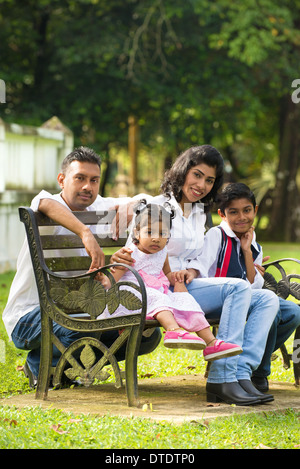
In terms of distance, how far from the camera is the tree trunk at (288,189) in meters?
21.2

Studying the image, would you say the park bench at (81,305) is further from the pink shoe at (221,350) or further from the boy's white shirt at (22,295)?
the pink shoe at (221,350)

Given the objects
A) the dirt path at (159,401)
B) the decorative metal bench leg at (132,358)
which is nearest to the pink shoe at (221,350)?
the dirt path at (159,401)

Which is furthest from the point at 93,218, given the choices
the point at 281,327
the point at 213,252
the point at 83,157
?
the point at 281,327

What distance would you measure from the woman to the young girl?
0.13 m

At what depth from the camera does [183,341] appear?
4340mm

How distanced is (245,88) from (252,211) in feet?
48.1

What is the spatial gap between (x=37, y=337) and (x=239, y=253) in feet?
4.77

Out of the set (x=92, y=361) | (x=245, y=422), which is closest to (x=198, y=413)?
(x=245, y=422)

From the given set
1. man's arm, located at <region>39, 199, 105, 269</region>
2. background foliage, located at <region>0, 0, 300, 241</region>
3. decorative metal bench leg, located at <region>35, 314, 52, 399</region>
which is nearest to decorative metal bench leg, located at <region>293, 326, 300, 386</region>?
man's arm, located at <region>39, 199, 105, 269</region>

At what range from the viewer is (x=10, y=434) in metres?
3.95

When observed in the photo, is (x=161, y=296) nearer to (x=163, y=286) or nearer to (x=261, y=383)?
(x=163, y=286)

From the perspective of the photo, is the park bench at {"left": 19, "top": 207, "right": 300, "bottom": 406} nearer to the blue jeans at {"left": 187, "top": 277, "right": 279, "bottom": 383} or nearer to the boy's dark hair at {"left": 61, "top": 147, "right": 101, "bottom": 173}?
the blue jeans at {"left": 187, "top": 277, "right": 279, "bottom": 383}
